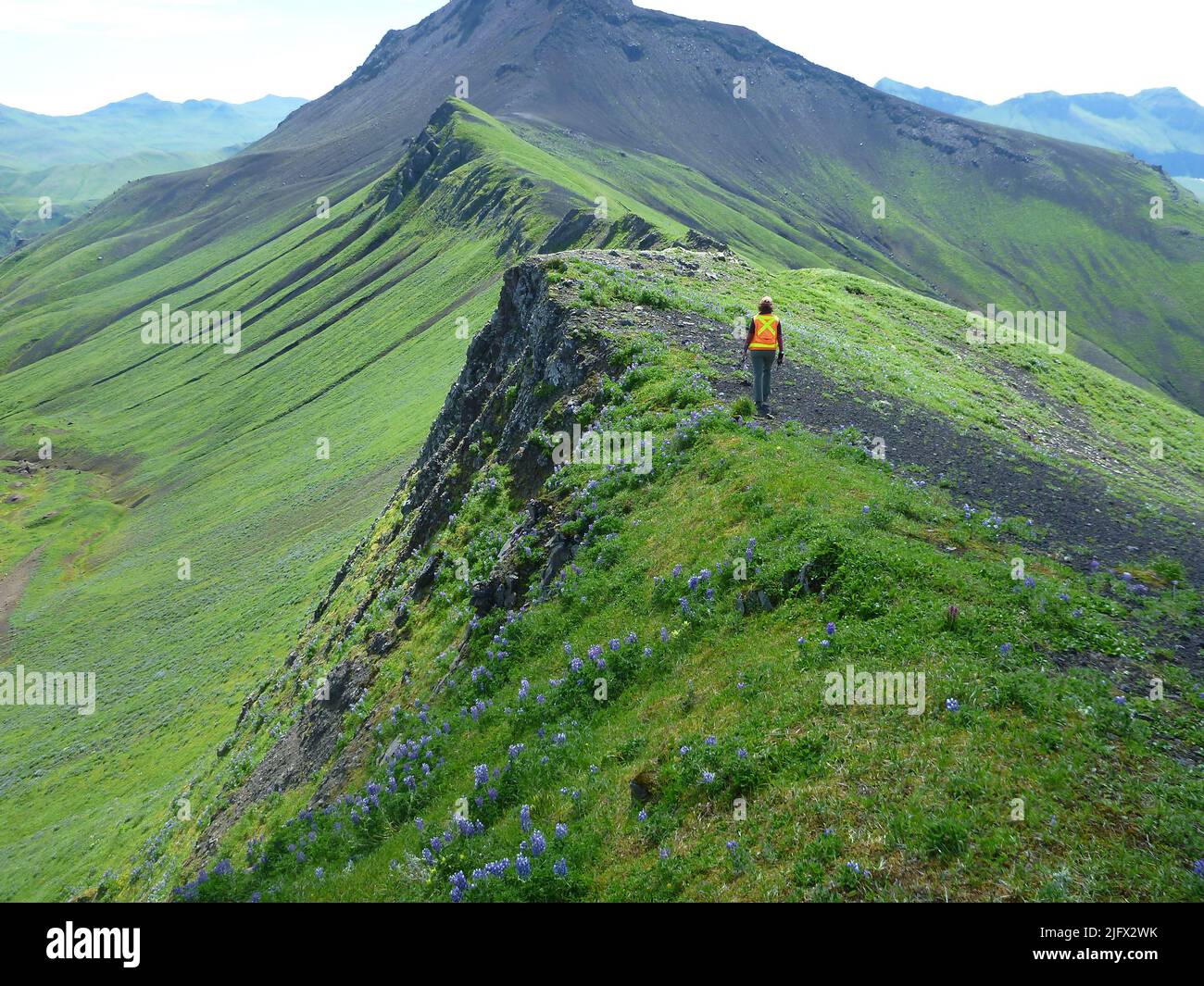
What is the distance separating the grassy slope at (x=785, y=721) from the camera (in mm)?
8336

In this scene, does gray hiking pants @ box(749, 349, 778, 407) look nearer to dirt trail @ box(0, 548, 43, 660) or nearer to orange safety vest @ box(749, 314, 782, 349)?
orange safety vest @ box(749, 314, 782, 349)

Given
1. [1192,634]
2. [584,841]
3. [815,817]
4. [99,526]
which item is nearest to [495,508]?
[584,841]

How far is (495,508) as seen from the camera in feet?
80.0

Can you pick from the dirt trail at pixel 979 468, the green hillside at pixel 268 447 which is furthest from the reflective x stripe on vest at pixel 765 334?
the green hillside at pixel 268 447

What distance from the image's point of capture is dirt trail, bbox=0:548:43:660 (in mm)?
91525

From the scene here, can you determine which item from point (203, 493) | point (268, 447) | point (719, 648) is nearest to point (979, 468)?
point (719, 648)

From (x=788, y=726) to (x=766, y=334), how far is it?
1336cm

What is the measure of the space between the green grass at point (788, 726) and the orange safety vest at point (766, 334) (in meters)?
3.14

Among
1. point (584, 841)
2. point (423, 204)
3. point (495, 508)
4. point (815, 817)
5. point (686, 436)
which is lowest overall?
point (584, 841)

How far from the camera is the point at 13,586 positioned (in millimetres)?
104188

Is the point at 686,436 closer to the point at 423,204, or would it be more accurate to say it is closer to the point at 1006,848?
the point at 1006,848

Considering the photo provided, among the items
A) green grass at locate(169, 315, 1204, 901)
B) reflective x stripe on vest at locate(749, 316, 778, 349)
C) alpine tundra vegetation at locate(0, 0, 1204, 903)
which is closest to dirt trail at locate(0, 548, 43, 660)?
alpine tundra vegetation at locate(0, 0, 1204, 903)

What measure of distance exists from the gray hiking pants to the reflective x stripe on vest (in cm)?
14

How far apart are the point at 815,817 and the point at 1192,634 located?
8.08m
